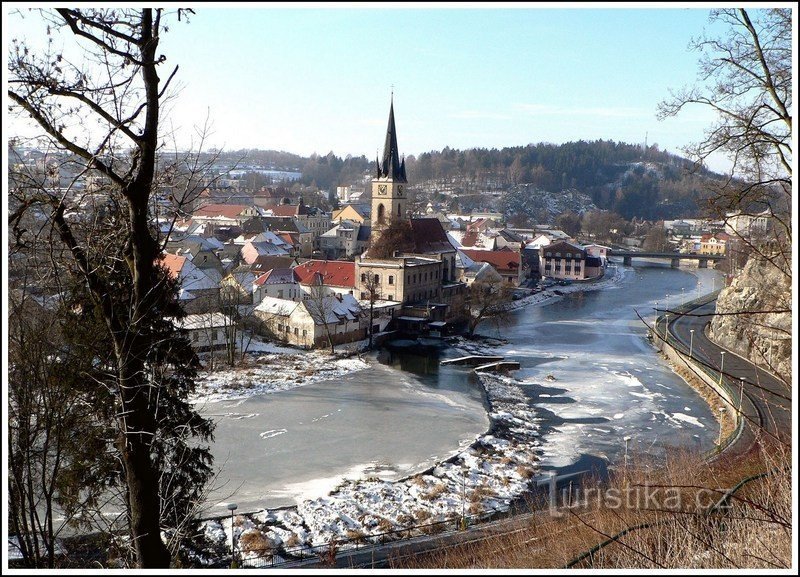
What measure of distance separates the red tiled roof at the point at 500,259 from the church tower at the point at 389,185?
672 cm

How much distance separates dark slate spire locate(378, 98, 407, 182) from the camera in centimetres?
3440

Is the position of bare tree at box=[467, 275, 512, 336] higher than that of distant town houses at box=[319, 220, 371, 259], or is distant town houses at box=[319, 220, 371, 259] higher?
distant town houses at box=[319, 220, 371, 259]

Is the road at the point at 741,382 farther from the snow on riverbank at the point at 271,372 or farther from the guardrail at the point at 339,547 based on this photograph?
the snow on riverbank at the point at 271,372

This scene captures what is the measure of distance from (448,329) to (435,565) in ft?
62.7

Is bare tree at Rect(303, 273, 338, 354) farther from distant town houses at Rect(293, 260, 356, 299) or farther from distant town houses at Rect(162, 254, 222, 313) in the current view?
distant town houses at Rect(293, 260, 356, 299)

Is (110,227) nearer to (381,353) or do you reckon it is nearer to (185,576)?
(185,576)

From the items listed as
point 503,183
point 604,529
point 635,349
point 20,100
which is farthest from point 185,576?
point 503,183

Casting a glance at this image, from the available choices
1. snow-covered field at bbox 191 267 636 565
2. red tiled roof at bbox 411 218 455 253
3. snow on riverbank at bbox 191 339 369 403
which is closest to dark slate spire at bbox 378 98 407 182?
red tiled roof at bbox 411 218 455 253

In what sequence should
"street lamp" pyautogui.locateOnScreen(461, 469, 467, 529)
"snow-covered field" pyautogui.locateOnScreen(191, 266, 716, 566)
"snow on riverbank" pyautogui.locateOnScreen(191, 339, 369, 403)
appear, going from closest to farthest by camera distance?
1. "snow-covered field" pyautogui.locateOnScreen(191, 266, 716, 566)
2. "street lamp" pyautogui.locateOnScreen(461, 469, 467, 529)
3. "snow on riverbank" pyautogui.locateOnScreen(191, 339, 369, 403)

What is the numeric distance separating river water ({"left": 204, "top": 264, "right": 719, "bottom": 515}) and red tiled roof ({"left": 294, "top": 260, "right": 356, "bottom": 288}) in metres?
8.26

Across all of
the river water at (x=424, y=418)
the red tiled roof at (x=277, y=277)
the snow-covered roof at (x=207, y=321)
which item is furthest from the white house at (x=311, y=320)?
the red tiled roof at (x=277, y=277)

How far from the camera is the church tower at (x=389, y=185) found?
113 ft

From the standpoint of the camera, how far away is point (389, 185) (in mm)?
34250

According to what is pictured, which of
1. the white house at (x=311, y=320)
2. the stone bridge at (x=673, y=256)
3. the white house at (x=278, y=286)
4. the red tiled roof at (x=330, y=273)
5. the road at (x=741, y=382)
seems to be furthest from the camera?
the stone bridge at (x=673, y=256)
